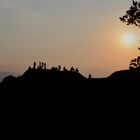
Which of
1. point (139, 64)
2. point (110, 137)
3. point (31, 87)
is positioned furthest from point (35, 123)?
point (139, 64)

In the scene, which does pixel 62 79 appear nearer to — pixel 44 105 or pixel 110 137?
pixel 44 105

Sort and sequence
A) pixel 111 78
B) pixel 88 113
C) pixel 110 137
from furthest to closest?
pixel 111 78, pixel 88 113, pixel 110 137

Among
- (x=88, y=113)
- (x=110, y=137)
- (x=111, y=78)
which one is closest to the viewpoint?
(x=110, y=137)

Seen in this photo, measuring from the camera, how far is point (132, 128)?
104 ft

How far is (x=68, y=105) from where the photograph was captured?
35375 mm

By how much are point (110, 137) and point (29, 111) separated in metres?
8.08

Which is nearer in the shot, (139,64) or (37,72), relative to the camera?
(37,72)

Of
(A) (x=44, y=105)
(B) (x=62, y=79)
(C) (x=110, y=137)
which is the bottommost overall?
(C) (x=110, y=137)

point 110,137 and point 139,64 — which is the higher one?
point 139,64

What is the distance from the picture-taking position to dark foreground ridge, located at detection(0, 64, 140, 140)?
32781 mm

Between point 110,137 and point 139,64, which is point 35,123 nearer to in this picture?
point 110,137

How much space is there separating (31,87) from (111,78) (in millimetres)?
7337

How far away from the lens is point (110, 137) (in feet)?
103

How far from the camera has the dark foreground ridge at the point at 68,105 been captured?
32.8 metres
